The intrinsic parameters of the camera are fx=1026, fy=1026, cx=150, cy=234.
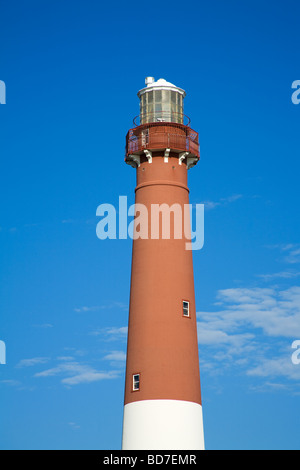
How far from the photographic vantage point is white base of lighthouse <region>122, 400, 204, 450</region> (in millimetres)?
48531

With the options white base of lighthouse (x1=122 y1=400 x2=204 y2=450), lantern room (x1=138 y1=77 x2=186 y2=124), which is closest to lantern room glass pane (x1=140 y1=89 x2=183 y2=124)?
lantern room (x1=138 y1=77 x2=186 y2=124)

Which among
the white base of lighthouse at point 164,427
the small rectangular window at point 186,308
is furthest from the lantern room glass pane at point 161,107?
the white base of lighthouse at point 164,427

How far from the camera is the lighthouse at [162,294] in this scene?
4900cm

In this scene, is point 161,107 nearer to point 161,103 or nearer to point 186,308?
point 161,103

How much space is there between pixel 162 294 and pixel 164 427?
648 centimetres

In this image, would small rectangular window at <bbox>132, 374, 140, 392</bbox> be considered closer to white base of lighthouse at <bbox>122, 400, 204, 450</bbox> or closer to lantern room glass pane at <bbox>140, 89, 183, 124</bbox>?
white base of lighthouse at <bbox>122, 400, 204, 450</bbox>

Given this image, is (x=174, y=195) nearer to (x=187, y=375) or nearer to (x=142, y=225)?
(x=142, y=225)

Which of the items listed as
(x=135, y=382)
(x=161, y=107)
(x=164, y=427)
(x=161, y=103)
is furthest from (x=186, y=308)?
(x=161, y=103)

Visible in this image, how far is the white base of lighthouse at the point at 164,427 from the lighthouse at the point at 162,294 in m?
0.05

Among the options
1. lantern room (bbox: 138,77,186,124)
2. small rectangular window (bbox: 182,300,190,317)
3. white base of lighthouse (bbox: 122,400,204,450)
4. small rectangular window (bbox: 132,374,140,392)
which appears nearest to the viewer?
white base of lighthouse (bbox: 122,400,204,450)

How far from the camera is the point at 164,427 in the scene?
48594mm

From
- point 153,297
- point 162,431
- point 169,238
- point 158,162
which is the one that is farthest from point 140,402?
point 158,162

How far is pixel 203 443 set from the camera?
4959 centimetres

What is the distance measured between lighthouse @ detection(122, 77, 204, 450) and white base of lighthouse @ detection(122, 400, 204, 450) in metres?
0.05
